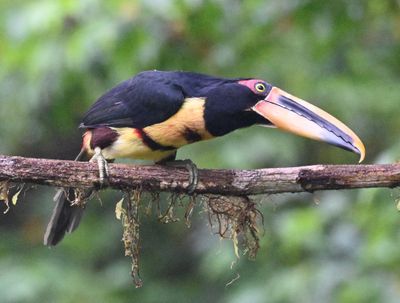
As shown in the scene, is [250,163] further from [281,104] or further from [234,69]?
[281,104]

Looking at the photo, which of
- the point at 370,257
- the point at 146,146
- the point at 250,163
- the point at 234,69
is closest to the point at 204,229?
the point at 250,163

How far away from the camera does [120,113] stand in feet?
14.4

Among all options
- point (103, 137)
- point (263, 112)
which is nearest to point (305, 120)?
point (263, 112)

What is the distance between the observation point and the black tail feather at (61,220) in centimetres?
455

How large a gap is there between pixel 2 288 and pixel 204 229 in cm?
120

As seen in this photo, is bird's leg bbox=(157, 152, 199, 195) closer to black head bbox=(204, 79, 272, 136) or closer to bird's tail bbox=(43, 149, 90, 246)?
black head bbox=(204, 79, 272, 136)

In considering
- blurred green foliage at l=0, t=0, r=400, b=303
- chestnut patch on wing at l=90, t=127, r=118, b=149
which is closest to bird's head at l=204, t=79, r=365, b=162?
blurred green foliage at l=0, t=0, r=400, b=303

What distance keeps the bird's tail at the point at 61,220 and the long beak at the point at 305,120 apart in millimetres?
952

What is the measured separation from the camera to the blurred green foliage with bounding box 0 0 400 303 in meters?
5.16

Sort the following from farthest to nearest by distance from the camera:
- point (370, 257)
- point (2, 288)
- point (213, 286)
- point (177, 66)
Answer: point (213, 286) → point (2, 288) → point (177, 66) → point (370, 257)

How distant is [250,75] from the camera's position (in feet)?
19.5

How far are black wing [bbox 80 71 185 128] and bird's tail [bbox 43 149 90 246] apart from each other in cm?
33

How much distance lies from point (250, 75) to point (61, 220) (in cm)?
176

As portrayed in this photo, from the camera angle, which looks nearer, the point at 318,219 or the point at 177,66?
the point at 318,219
